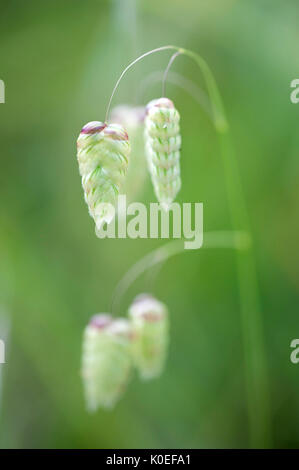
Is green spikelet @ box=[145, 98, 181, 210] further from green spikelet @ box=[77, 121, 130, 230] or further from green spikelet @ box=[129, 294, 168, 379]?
green spikelet @ box=[129, 294, 168, 379]

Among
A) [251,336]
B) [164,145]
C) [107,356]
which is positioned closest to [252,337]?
[251,336]

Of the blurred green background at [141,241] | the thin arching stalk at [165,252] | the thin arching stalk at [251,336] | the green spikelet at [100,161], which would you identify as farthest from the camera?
the blurred green background at [141,241]

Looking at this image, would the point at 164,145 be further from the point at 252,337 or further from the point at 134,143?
the point at 252,337

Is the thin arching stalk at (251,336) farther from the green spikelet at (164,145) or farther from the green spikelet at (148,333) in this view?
the green spikelet at (164,145)

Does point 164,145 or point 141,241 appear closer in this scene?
point 164,145

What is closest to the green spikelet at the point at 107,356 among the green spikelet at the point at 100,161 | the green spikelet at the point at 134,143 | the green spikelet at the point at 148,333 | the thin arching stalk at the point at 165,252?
the green spikelet at the point at 148,333

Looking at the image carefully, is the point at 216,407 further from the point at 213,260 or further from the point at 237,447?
the point at 213,260
